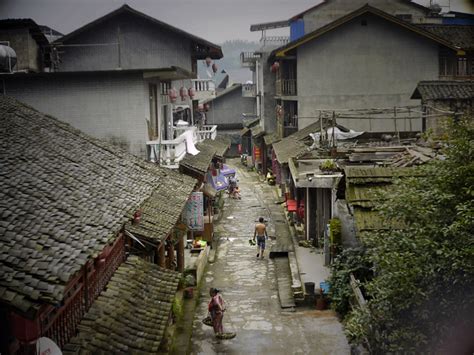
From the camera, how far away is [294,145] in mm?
30891

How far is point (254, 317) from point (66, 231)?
9.06 meters

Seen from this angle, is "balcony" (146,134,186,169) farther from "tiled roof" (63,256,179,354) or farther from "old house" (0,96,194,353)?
"tiled roof" (63,256,179,354)

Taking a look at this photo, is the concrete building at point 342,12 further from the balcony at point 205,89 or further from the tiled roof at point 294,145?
the balcony at point 205,89

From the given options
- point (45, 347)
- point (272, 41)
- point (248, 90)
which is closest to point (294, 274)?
point (45, 347)

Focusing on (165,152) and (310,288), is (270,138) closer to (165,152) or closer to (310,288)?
(165,152)

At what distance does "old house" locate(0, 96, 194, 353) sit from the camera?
6883mm

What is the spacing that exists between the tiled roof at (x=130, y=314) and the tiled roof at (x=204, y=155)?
37.2 feet

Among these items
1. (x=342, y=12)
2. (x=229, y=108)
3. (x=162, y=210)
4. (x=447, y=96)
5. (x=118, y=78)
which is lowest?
(x=162, y=210)

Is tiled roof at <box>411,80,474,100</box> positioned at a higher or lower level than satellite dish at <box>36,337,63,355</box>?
higher

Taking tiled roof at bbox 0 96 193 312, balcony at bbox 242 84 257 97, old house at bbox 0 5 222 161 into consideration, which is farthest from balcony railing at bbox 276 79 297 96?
tiled roof at bbox 0 96 193 312

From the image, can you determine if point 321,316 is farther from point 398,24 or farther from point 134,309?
point 398,24

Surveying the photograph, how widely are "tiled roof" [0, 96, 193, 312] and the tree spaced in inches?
172

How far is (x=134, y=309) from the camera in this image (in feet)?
33.3

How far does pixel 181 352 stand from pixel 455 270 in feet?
25.1
